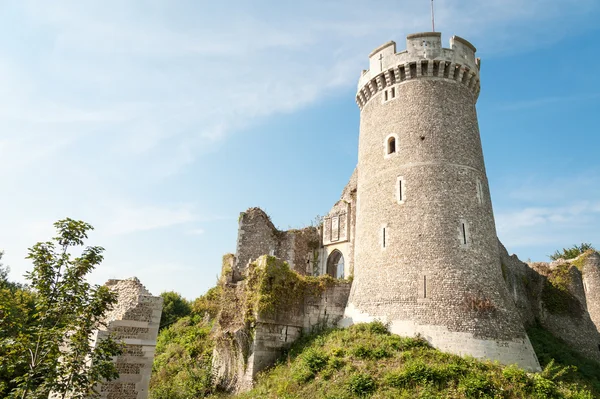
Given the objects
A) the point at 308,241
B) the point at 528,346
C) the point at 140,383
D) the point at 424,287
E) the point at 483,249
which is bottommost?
the point at 140,383

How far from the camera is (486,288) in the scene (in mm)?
16703

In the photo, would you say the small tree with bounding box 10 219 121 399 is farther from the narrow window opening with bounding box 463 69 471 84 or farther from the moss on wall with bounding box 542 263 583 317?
the moss on wall with bounding box 542 263 583 317

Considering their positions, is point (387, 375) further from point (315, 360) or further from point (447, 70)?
point (447, 70)

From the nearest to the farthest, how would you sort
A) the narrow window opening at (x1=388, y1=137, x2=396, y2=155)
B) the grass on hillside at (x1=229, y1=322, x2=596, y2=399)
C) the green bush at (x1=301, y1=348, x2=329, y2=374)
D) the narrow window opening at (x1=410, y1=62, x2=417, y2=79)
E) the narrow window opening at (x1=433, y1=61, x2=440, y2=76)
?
the grass on hillside at (x1=229, y1=322, x2=596, y2=399)
the green bush at (x1=301, y1=348, x2=329, y2=374)
the narrow window opening at (x1=388, y1=137, x2=396, y2=155)
the narrow window opening at (x1=433, y1=61, x2=440, y2=76)
the narrow window opening at (x1=410, y1=62, x2=417, y2=79)

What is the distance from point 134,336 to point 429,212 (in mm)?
11701

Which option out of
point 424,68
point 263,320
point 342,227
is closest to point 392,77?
point 424,68

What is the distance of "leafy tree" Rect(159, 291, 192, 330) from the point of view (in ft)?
117

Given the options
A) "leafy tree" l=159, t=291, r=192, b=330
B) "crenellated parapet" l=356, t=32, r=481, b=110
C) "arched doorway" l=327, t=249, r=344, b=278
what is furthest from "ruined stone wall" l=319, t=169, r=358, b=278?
"leafy tree" l=159, t=291, r=192, b=330

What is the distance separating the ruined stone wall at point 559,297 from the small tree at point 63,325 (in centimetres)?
1988

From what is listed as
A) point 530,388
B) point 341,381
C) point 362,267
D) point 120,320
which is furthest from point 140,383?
point 530,388

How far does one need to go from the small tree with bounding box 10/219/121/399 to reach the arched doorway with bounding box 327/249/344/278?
1605 cm

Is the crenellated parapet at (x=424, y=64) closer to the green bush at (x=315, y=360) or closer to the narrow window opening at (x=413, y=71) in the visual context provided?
the narrow window opening at (x=413, y=71)

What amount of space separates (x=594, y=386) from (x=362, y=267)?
1011 cm

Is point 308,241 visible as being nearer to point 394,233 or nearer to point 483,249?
point 394,233
